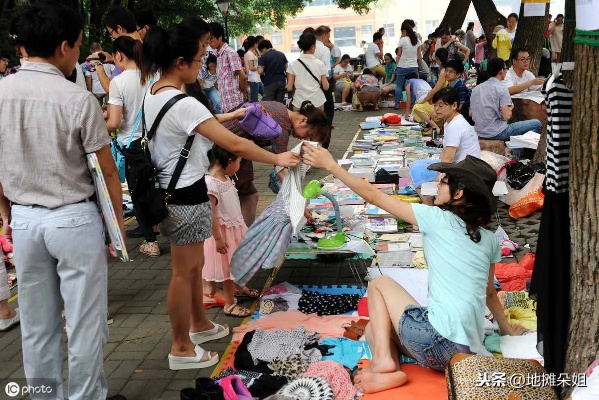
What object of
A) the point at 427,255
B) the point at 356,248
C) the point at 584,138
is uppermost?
the point at 584,138

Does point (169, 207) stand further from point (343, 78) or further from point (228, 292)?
point (343, 78)

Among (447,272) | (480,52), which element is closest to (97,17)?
(480,52)

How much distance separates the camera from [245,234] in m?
4.72

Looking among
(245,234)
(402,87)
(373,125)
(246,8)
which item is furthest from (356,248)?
(246,8)

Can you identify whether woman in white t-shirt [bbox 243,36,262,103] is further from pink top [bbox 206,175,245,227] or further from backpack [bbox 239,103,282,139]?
backpack [bbox 239,103,282,139]

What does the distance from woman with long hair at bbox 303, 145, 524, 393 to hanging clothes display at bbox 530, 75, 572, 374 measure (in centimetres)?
Result: 36

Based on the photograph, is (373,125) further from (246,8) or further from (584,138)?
(246,8)

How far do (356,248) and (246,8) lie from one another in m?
34.3

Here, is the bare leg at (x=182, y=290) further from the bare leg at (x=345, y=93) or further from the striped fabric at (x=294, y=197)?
the bare leg at (x=345, y=93)

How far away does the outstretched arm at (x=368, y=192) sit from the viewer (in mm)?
3465

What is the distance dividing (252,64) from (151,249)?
25.9ft

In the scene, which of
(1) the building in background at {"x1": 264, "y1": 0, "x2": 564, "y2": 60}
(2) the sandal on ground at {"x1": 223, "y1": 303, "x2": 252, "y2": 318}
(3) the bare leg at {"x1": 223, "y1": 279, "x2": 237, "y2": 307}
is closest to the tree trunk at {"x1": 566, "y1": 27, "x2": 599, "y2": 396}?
(2) the sandal on ground at {"x1": 223, "y1": 303, "x2": 252, "y2": 318}

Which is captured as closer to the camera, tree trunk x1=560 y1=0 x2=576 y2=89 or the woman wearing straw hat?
tree trunk x1=560 y1=0 x2=576 y2=89

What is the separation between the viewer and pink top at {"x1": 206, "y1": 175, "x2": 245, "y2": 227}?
4742 mm
